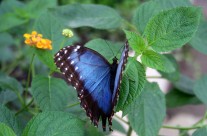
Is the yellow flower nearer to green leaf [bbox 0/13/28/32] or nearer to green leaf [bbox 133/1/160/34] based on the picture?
green leaf [bbox 133/1/160/34]

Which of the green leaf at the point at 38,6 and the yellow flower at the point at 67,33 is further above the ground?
the yellow flower at the point at 67,33

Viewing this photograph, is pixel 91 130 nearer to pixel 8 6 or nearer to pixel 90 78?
pixel 90 78

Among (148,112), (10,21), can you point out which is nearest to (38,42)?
(148,112)

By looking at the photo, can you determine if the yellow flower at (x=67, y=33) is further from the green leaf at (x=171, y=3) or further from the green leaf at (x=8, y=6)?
the green leaf at (x=8, y=6)

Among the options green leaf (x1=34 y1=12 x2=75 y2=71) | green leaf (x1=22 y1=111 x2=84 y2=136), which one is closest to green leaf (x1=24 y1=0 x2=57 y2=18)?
green leaf (x1=34 y1=12 x2=75 y2=71)

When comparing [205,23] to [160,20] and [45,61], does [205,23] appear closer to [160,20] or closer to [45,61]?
[160,20]

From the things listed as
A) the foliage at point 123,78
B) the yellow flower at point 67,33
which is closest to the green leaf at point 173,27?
the foliage at point 123,78
